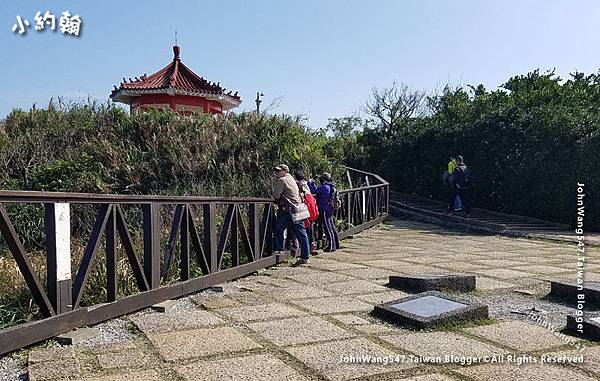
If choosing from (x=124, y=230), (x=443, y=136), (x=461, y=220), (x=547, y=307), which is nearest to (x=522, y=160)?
(x=461, y=220)

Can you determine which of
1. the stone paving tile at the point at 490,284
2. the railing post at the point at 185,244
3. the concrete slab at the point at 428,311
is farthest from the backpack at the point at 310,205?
the concrete slab at the point at 428,311

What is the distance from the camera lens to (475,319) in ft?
14.3

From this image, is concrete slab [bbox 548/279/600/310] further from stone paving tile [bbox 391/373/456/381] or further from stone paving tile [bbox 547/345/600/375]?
stone paving tile [bbox 391/373/456/381]

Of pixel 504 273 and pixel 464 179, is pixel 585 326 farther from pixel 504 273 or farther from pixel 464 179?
→ pixel 464 179

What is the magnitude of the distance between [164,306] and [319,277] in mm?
2186

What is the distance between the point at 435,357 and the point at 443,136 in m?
14.9

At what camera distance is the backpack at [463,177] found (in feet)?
46.4

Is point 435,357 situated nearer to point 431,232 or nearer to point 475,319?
point 475,319

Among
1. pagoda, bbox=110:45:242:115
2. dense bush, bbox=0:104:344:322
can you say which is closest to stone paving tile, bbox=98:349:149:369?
dense bush, bbox=0:104:344:322

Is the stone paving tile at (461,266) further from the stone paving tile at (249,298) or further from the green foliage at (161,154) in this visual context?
the green foliage at (161,154)

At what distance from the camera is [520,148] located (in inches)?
575

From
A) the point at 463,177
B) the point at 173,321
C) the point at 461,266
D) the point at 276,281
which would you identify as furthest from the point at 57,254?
the point at 463,177

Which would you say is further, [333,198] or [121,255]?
[333,198]

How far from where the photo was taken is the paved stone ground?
3248 millimetres
